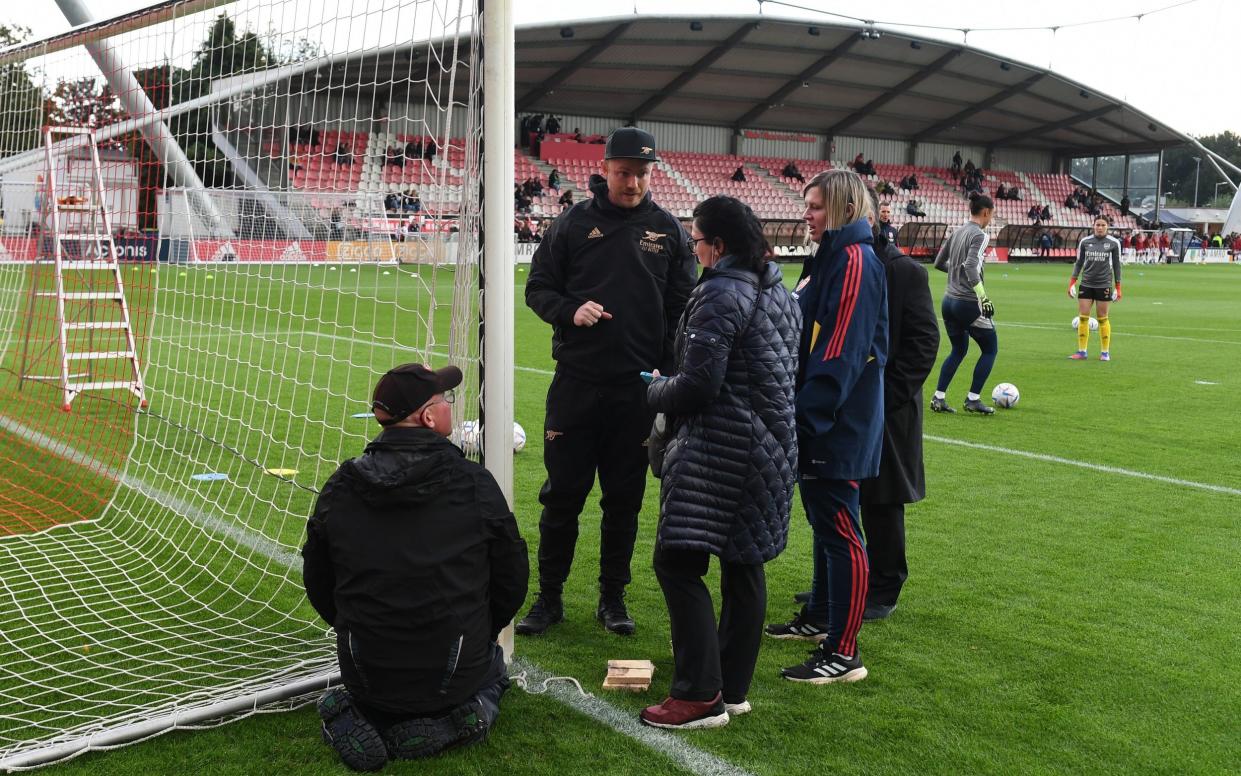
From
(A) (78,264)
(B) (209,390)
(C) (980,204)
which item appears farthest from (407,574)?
(B) (209,390)

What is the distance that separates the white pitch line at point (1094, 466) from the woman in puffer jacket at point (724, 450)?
4.70 meters

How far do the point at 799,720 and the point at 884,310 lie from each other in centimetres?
152

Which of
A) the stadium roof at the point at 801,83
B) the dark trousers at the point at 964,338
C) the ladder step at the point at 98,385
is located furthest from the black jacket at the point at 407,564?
the stadium roof at the point at 801,83

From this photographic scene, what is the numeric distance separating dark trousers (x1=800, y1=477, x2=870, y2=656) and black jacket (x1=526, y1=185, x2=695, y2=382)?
0.88 metres

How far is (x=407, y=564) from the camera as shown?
3.20 metres

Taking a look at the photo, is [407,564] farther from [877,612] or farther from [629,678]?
[877,612]

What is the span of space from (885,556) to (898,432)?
1.80 feet

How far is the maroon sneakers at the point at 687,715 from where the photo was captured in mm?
3516

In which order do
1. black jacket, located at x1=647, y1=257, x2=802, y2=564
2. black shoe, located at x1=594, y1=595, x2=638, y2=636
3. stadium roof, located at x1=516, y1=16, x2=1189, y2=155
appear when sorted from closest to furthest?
black jacket, located at x1=647, y1=257, x2=802, y2=564 → black shoe, located at x1=594, y1=595, x2=638, y2=636 → stadium roof, located at x1=516, y1=16, x2=1189, y2=155

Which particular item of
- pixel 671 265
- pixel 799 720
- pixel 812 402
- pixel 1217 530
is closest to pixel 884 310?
pixel 812 402

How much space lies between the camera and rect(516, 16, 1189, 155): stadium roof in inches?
1460

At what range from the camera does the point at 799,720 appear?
3.60 metres

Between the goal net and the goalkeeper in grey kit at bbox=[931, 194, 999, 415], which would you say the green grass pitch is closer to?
the goal net

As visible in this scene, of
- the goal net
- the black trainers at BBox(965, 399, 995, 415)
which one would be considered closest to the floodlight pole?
the goal net
